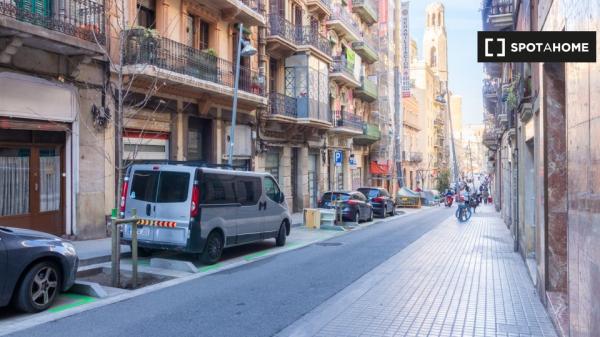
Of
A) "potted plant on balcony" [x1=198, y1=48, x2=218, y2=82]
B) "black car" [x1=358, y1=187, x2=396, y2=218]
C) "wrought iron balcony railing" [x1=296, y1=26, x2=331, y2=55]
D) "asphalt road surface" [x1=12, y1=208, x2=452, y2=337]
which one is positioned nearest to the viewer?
"asphalt road surface" [x1=12, y1=208, x2=452, y2=337]

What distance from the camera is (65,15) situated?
13312 millimetres

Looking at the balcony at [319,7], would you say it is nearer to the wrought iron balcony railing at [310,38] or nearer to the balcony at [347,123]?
the wrought iron balcony railing at [310,38]

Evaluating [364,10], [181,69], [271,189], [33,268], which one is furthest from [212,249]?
[364,10]

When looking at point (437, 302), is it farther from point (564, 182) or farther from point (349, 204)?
point (349, 204)

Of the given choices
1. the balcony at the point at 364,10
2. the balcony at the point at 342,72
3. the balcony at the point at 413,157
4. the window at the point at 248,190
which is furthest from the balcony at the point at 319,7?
the balcony at the point at 413,157

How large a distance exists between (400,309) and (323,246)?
7.46m

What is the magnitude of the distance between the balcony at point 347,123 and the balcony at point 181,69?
1184 centimetres

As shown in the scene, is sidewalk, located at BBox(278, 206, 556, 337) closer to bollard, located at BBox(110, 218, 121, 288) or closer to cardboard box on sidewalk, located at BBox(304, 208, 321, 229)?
bollard, located at BBox(110, 218, 121, 288)

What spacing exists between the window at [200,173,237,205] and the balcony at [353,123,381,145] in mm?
28302

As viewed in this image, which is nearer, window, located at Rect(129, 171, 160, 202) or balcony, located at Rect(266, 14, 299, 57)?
window, located at Rect(129, 171, 160, 202)

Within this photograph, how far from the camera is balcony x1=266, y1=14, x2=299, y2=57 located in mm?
25625

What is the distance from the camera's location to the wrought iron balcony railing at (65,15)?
39.3 ft

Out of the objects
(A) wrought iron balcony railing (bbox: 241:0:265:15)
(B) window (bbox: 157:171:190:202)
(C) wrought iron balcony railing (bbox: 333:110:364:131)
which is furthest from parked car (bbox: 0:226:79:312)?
(C) wrought iron balcony railing (bbox: 333:110:364:131)

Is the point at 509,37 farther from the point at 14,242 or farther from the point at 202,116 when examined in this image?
the point at 202,116
